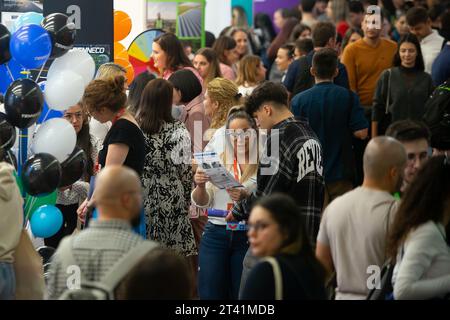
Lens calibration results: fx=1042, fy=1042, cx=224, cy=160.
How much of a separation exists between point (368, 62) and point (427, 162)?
5089 mm

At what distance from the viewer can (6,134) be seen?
240 inches

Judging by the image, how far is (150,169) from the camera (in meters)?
6.76

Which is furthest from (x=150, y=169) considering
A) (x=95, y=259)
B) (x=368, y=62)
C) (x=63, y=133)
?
(x=368, y=62)

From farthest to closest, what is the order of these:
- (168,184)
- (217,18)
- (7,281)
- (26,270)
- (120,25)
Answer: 1. (217,18)
2. (120,25)
3. (168,184)
4. (26,270)
5. (7,281)

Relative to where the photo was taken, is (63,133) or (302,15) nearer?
(63,133)

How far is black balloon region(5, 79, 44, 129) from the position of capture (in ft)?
20.3

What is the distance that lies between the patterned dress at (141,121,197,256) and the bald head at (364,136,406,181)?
2.31 meters

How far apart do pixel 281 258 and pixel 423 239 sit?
0.80 m

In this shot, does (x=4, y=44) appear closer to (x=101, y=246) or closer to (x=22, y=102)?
(x=22, y=102)

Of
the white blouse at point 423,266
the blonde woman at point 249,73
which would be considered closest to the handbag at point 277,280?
the white blouse at point 423,266

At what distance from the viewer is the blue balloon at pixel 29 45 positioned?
6.22 meters

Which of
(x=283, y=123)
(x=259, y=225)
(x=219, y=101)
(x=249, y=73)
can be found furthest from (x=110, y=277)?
(x=249, y=73)

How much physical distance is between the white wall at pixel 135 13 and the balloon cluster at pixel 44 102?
3.19m
